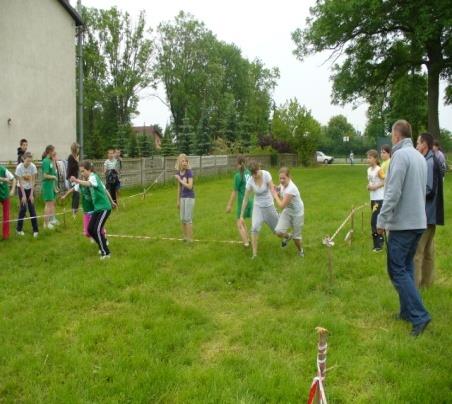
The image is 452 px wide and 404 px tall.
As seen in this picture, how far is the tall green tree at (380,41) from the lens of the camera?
28.1 metres

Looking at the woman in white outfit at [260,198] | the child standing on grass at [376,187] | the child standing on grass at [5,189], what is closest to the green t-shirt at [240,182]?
the woman in white outfit at [260,198]

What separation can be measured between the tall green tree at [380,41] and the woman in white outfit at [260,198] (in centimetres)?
2278

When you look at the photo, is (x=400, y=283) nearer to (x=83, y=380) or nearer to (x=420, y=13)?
(x=83, y=380)

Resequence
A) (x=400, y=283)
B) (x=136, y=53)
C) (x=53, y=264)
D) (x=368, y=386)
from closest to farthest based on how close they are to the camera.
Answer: (x=368, y=386) → (x=400, y=283) → (x=53, y=264) → (x=136, y=53)

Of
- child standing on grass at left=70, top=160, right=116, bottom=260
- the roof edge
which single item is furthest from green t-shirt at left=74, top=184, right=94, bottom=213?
the roof edge

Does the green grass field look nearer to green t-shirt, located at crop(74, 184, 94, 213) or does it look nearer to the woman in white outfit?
the woman in white outfit

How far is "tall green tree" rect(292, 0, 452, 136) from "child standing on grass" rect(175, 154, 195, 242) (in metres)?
22.1

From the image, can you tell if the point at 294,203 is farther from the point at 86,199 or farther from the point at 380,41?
the point at 380,41

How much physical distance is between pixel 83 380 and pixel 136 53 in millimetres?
57452

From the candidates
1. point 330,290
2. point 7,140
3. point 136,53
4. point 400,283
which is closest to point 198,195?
point 7,140

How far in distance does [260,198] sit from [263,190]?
0.60 ft

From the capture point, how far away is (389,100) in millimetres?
38406

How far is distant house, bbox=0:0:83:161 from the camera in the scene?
2309 cm

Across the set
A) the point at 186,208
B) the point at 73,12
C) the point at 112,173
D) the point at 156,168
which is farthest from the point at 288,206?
the point at 73,12
